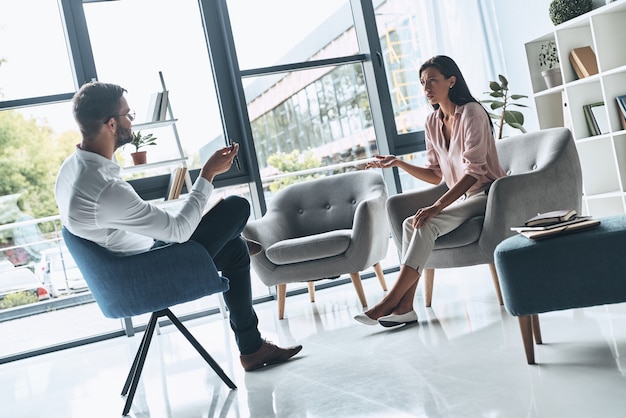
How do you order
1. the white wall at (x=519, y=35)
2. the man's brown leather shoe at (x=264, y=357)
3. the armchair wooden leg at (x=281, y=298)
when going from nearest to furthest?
the man's brown leather shoe at (x=264, y=357), the armchair wooden leg at (x=281, y=298), the white wall at (x=519, y=35)

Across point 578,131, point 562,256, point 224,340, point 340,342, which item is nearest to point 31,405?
point 224,340

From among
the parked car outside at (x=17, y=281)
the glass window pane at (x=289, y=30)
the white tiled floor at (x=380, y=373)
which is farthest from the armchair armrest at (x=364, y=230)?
the parked car outside at (x=17, y=281)

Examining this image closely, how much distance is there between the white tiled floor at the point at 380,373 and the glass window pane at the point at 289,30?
2031mm

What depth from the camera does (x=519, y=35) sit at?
5055 millimetres

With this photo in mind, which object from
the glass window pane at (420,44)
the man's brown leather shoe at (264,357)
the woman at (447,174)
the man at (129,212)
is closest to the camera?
the man at (129,212)

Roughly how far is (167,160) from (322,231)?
42.2 inches

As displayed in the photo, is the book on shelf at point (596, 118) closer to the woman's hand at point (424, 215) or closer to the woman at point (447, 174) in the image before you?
the woman at point (447, 174)

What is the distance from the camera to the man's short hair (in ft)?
8.05

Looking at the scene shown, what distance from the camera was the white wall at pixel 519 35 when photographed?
16.0 feet

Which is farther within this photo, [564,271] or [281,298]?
[281,298]

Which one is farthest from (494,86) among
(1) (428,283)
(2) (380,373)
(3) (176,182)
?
(2) (380,373)

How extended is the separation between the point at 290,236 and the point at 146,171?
111 centimetres

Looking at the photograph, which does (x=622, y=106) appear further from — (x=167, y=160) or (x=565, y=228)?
(x=167, y=160)

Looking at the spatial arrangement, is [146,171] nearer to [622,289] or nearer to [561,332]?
[561,332]
